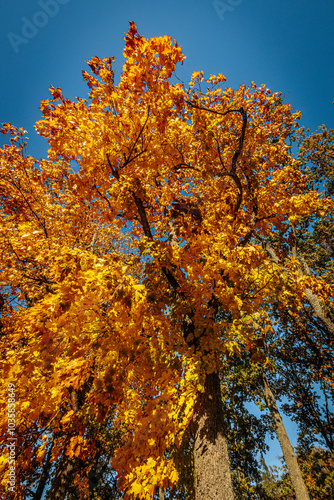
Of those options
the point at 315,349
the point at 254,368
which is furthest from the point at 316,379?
the point at 254,368

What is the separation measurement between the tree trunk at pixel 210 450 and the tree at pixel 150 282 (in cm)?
2

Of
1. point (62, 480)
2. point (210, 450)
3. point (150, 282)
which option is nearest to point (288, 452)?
point (62, 480)

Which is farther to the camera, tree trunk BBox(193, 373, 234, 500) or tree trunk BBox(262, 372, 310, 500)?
tree trunk BBox(262, 372, 310, 500)

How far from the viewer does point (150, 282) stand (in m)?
A: 4.37

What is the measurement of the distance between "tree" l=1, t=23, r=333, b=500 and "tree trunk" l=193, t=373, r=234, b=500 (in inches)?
0.6

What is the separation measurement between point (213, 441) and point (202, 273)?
8.45 feet

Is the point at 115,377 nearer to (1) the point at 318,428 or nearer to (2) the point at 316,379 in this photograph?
(2) the point at 316,379

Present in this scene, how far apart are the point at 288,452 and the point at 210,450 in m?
8.46

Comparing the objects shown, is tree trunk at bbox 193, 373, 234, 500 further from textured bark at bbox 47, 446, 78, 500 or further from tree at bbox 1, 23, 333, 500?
textured bark at bbox 47, 446, 78, 500

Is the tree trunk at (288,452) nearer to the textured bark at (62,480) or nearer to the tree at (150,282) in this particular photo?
the tree at (150,282)

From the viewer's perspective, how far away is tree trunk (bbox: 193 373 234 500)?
10.2ft

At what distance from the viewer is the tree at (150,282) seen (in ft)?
9.52

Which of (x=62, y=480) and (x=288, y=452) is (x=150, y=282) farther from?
(x=288, y=452)

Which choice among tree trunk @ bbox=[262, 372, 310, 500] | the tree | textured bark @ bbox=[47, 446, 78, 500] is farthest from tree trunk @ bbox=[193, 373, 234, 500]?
tree trunk @ bbox=[262, 372, 310, 500]
